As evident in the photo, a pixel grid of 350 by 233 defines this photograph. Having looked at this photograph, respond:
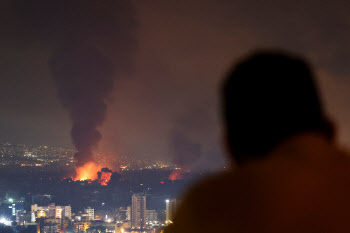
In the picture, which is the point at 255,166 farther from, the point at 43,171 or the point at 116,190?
the point at 43,171

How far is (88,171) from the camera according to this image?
73.7ft

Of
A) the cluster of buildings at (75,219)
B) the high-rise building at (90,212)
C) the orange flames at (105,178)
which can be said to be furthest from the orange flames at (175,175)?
the high-rise building at (90,212)

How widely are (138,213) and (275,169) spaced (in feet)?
43.5

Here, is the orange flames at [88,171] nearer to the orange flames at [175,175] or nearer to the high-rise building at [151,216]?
the orange flames at [175,175]

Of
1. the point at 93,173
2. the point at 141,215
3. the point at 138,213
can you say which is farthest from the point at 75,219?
the point at 93,173

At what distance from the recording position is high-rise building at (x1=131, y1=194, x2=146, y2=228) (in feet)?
43.4

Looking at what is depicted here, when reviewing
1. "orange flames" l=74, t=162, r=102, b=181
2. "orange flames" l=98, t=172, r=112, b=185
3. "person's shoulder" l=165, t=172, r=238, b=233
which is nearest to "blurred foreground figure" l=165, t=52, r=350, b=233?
"person's shoulder" l=165, t=172, r=238, b=233

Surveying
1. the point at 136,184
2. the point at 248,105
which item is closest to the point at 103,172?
the point at 136,184

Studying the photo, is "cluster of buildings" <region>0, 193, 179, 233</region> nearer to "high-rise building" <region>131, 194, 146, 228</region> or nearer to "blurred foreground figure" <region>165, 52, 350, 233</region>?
"high-rise building" <region>131, 194, 146, 228</region>

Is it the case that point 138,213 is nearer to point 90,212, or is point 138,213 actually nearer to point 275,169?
point 90,212

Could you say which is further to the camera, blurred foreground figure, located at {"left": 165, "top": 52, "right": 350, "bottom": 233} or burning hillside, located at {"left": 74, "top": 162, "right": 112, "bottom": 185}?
burning hillside, located at {"left": 74, "top": 162, "right": 112, "bottom": 185}

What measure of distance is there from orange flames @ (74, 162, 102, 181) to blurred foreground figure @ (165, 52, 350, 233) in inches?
810

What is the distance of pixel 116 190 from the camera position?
70.3 feet

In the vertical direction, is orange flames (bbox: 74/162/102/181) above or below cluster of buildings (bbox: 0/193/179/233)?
above
